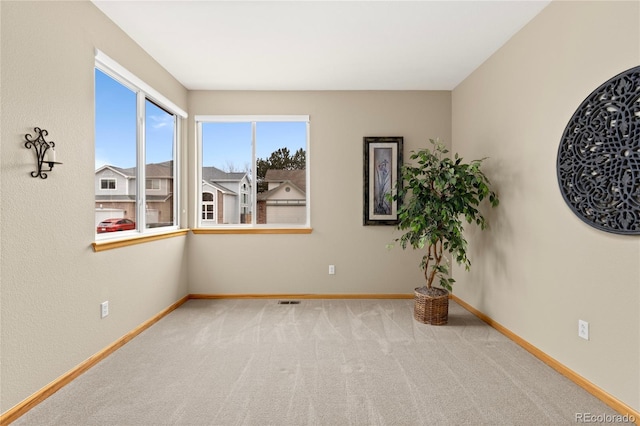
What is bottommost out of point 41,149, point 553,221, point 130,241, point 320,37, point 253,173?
point 130,241

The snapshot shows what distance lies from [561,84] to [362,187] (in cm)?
223

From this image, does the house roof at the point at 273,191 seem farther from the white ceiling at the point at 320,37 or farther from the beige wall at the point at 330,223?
the white ceiling at the point at 320,37

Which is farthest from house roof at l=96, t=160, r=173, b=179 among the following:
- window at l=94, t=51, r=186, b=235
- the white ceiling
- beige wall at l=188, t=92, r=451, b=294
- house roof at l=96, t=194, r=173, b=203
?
the white ceiling

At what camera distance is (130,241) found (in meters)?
2.81

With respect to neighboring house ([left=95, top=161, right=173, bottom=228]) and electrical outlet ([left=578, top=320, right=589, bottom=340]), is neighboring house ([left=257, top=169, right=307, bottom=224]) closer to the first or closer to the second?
neighboring house ([left=95, top=161, right=173, bottom=228])

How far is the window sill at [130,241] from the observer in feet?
7.97

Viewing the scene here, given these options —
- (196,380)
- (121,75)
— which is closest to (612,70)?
(196,380)

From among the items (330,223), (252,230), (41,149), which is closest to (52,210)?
(41,149)

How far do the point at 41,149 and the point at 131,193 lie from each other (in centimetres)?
114

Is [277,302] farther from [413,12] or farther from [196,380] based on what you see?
[413,12]

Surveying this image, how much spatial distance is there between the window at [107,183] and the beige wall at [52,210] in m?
0.27

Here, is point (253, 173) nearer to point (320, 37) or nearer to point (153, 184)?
point (153, 184)

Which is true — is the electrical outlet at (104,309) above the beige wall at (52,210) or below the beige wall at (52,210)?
below

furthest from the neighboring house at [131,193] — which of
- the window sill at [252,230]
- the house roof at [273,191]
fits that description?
the house roof at [273,191]
